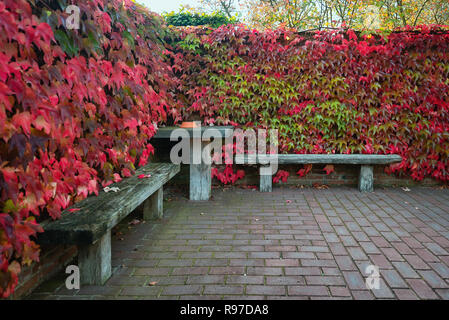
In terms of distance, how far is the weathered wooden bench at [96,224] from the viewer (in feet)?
5.84

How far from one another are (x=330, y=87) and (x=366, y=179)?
151 centimetres

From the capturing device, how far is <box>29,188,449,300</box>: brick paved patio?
2125mm

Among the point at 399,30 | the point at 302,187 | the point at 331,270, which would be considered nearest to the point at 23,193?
the point at 331,270

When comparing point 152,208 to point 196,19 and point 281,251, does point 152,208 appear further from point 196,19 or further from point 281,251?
point 196,19

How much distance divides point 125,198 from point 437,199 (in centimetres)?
418

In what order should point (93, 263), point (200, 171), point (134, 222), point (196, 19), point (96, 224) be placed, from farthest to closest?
1. point (196, 19)
2. point (200, 171)
3. point (134, 222)
4. point (93, 263)
5. point (96, 224)

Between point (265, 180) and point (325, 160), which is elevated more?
point (325, 160)

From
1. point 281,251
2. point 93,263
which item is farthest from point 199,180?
point 93,263

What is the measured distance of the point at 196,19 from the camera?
5.92 metres

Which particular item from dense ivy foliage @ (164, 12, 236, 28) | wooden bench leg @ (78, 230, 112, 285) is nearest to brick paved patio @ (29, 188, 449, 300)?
wooden bench leg @ (78, 230, 112, 285)

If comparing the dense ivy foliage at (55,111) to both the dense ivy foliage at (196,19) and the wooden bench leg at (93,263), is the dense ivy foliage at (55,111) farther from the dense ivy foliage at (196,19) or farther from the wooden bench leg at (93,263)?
the dense ivy foliage at (196,19)

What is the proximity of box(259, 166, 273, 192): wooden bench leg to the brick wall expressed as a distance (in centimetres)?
289

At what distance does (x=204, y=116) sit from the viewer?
5023 mm

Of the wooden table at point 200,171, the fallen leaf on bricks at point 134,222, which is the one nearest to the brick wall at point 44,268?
the fallen leaf on bricks at point 134,222
